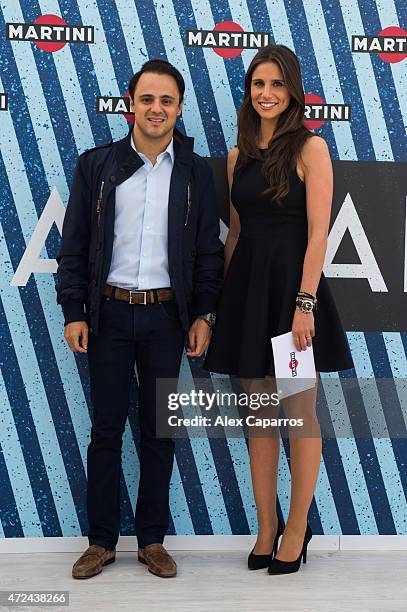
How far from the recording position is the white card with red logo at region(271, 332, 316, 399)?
260 centimetres

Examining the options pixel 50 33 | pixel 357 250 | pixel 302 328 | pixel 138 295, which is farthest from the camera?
pixel 357 250

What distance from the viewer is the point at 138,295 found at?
8.89 ft

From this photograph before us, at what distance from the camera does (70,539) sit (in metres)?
3.03

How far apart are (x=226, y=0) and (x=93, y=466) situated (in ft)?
5.65

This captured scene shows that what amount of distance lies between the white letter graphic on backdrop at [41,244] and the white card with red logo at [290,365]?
916 millimetres

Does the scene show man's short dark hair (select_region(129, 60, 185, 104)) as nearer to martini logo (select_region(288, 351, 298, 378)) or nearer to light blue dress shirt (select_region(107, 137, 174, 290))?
light blue dress shirt (select_region(107, 137, 174, 290))

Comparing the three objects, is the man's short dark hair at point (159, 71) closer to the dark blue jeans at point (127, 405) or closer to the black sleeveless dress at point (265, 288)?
the black sleeveless dress at point (265, 288)

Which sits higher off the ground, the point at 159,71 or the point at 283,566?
the point at 159,71

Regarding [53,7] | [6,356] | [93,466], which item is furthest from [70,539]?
[53,7]

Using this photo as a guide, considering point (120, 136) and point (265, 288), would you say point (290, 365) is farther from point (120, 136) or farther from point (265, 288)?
point (120, 136)

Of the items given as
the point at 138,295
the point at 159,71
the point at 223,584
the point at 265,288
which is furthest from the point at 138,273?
the point at 223,584

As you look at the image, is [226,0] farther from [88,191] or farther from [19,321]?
[19,321]

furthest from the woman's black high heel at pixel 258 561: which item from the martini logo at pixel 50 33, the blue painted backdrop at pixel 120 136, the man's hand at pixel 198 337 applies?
the martini logo at pixel 50 33

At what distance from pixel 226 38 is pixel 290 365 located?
1.22 metres
